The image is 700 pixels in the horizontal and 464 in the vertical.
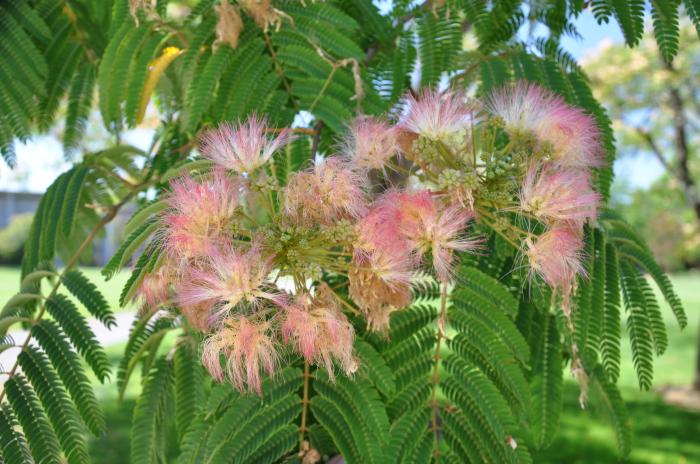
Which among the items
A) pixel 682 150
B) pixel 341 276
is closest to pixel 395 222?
pixel 341 276

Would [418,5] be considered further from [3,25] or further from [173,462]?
[173,462]

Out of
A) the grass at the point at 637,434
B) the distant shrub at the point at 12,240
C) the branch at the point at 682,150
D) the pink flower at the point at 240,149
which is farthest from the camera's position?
the distant shrub at the point at 12,240

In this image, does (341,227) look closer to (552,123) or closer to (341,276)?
(341,276)

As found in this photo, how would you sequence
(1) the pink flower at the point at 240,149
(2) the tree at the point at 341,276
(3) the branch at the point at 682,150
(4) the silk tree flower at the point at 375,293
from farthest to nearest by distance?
(3) the branch at the point at 682,150 → (2) the tree at the point at 341,276 → (1) the pink flower at the point at 240,149 → (4) the silk tree flower at the point at 375,293

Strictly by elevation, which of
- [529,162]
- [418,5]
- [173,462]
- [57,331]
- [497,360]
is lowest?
[173,462]

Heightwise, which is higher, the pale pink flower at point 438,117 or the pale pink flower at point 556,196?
the pale pink flower at point 438,117

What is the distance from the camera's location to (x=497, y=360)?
1.73m

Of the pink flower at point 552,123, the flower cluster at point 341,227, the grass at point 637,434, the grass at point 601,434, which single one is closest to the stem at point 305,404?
the flower cluster at point 341,227

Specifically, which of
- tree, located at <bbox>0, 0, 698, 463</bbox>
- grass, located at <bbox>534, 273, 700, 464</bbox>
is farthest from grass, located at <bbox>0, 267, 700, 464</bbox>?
tree, located at <bbox>0, 0, 698, 463</bbox>

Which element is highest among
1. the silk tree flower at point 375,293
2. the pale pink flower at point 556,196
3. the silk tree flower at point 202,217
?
the pale pink flower at point 556,196

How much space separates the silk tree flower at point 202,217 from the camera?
1293 mm

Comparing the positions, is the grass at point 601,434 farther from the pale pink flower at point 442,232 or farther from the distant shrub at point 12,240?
the distant shrub at point 12,240

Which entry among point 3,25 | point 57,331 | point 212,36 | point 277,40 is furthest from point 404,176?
point 3,25

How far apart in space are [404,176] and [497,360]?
50cm
